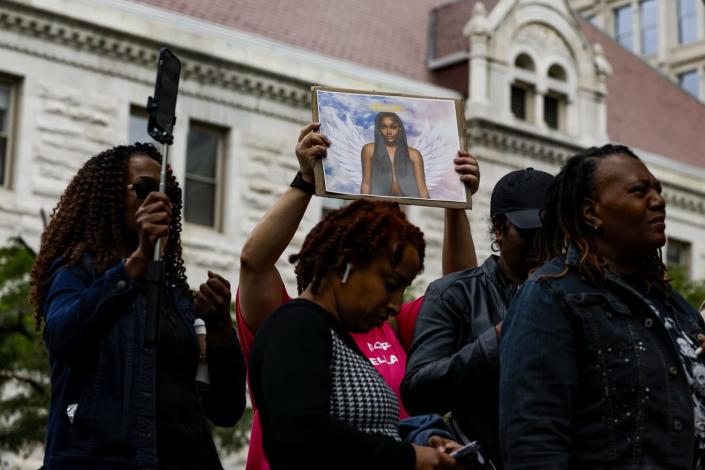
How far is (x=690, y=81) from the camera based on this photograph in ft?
137

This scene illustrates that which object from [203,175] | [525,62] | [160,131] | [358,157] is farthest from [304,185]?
[525,62]

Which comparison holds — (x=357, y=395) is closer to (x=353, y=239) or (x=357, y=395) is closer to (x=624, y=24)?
(x=353, y=239)

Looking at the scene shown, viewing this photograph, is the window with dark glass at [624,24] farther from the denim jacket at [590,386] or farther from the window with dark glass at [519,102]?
the denim jacket at [590,386]

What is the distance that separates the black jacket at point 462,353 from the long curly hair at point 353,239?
0.48 m

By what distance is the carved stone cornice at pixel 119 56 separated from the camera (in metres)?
20.2

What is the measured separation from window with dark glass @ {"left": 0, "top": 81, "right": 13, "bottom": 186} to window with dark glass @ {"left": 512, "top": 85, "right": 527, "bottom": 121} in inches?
386

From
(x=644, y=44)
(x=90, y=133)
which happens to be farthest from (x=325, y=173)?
(x=644, y=44)

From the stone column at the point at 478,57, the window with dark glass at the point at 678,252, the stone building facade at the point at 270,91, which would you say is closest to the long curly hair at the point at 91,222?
the stone building facade at the point at 270,91

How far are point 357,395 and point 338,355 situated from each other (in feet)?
0.45

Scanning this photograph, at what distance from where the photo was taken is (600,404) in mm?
4625

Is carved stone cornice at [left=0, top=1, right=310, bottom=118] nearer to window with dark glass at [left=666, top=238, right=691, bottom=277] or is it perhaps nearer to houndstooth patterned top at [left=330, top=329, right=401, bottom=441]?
window with dark glass at [left=666, top=238, right=691, bottom=277]

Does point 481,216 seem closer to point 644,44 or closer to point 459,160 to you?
point 459,160

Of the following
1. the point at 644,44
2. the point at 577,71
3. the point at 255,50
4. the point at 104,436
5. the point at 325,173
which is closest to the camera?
the point at 104,436

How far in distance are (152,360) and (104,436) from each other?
0.33 metres
